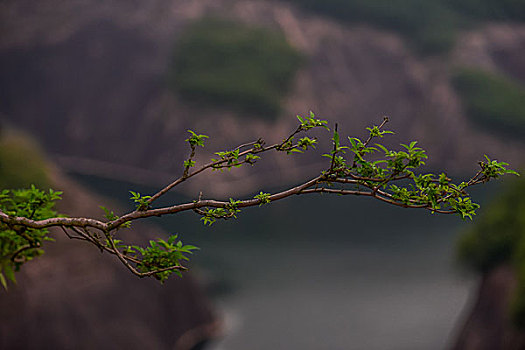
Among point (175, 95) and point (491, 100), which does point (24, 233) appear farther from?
point (491, 100)

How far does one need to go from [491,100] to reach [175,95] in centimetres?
1954

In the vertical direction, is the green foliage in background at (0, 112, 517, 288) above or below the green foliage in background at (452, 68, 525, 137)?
below

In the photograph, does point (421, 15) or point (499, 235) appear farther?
point (421, 15)

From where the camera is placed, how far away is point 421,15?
52594 millimetres

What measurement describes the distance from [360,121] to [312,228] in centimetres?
1476

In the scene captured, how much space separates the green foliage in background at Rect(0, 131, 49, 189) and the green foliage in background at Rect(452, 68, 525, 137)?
105ft

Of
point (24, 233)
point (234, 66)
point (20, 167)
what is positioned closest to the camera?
point (24, 233)

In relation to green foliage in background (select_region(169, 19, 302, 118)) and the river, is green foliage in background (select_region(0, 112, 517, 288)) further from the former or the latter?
green foliage in background (select_region(169, 19, 302, 118))

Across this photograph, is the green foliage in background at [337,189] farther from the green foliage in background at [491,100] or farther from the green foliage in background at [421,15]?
the green foliage in background at [421,15]

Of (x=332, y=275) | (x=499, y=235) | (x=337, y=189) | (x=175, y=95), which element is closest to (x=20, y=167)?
(x=332, y=275)

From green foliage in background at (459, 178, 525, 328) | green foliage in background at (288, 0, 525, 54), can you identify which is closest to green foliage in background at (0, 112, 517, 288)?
green foliage in background at (459, 178, 525, 328)

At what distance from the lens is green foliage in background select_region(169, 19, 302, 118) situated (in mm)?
44844

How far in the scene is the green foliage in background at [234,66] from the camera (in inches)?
1766

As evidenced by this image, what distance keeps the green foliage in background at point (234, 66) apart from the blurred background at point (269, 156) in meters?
0.13
